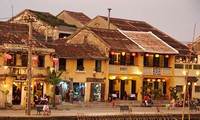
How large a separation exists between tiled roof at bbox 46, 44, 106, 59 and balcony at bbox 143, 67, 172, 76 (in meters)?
3.51

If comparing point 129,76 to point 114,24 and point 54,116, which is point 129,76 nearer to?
point 114,24

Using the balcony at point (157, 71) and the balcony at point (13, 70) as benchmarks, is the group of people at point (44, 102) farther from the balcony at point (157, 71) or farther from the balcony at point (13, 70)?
the balcony at point (157, 71)

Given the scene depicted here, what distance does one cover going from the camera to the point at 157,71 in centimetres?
3266

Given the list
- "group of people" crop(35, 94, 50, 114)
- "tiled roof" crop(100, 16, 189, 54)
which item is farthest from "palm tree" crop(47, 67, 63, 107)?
"tiled roof" crop(100, 16, 189, 54)

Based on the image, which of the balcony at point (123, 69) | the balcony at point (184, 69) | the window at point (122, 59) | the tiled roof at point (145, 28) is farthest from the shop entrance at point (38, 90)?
the tiled roof at point (145, 28)

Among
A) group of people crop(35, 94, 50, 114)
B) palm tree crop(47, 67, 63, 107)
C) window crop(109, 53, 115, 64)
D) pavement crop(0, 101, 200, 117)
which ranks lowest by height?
pavement crop(0, 101, 200, 117)

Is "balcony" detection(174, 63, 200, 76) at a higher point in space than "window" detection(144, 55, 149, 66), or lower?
lower

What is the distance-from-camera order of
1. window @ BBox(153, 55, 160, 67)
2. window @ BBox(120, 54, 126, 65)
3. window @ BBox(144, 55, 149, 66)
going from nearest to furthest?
window @ BBox(120, 54, 126, 65) → window @ BBox(144, 55, 149, 66) → window @ BBox(153, 55, 160, 67)

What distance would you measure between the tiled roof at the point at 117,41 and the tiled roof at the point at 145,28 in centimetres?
395

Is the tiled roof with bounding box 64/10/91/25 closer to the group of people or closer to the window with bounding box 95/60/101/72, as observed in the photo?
the window with bounding box 95/60/101/72

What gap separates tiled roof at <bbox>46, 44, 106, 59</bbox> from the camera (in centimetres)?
2831

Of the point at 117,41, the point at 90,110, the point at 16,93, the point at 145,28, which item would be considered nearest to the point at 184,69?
the point at 117,41

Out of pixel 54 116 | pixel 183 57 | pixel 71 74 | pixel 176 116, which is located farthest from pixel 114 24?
pixel 54 116

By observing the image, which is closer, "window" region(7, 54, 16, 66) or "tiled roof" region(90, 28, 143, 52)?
"window" region(7, 54, 16, 66)
